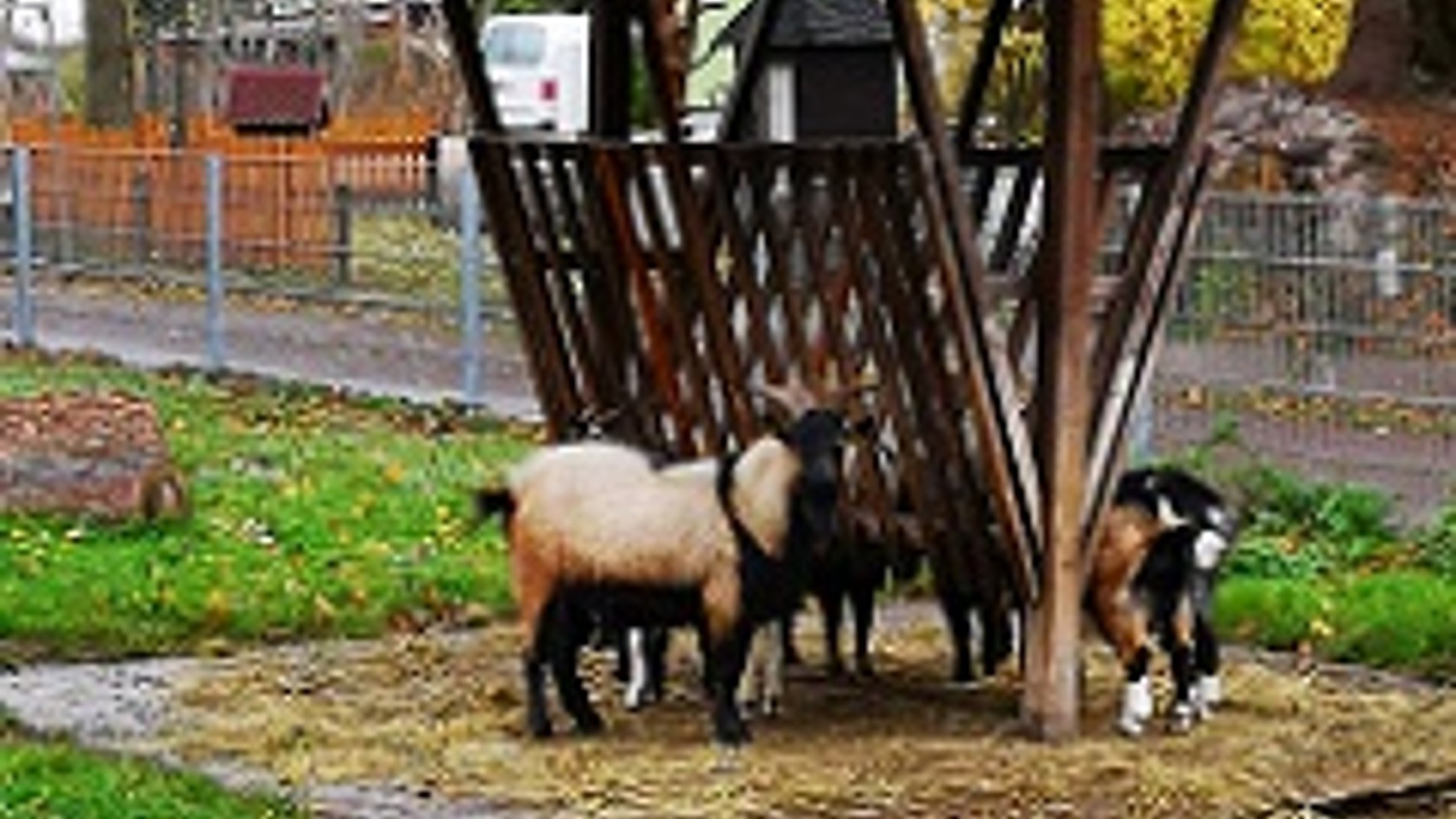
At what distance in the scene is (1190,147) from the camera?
1223cm

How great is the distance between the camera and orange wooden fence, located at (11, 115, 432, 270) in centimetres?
2583

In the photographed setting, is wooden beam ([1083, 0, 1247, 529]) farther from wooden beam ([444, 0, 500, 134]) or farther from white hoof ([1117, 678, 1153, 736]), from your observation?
wooden beam ([444, 0, 500, 134])

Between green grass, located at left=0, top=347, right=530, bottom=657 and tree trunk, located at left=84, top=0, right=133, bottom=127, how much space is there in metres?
18.2

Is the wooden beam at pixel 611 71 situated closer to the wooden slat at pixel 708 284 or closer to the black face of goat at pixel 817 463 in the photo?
the wooden slat at pixel 708 284

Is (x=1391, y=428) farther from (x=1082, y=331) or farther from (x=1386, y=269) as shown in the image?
(x=1082, y=331)

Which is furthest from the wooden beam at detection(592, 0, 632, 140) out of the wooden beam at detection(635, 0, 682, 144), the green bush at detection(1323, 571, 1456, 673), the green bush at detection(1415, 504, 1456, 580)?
the green bush at detection(1415, 504, 1456, 580)

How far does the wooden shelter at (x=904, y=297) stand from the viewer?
1169cm

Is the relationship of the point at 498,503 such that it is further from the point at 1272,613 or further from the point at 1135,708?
the point at 1272,613

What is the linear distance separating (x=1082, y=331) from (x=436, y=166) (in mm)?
14015

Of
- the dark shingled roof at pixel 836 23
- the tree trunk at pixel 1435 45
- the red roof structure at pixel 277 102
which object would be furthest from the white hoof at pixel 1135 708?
the red roof structure at pixel 277 102

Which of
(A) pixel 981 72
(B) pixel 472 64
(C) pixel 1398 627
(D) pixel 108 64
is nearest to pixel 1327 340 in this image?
(C) pixel 1398 627

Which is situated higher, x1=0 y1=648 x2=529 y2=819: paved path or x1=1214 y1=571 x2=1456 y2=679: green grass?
x1=0 y1=648 x2=529 y2=819: paved path

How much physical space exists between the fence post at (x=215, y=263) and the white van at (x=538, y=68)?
2045 cm

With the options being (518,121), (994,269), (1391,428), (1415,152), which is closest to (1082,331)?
(994,269)
